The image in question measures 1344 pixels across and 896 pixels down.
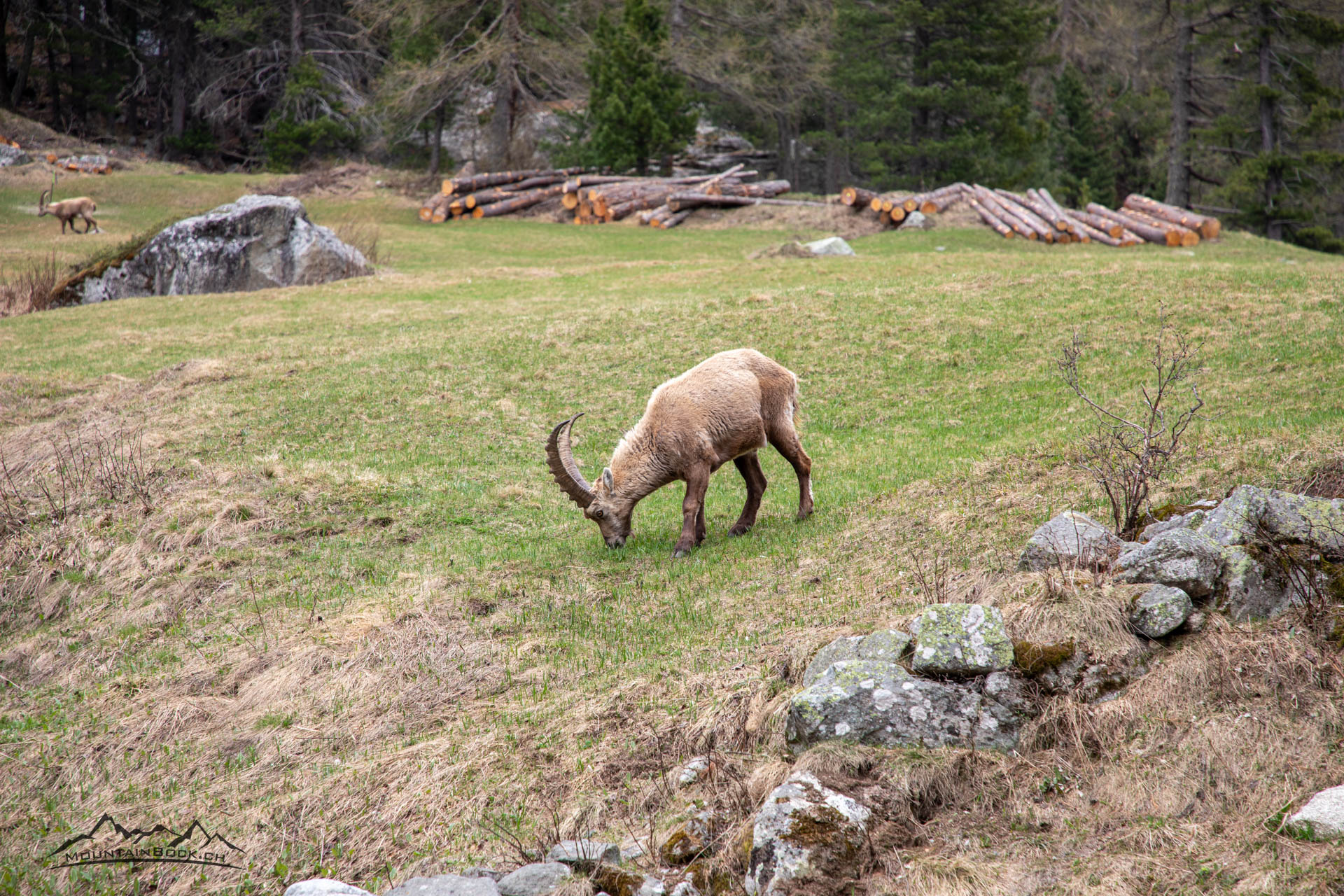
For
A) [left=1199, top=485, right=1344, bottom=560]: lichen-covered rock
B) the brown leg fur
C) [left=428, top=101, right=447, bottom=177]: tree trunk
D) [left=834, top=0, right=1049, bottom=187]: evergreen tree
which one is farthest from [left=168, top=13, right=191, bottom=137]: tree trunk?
[left=1199, top=485, right=1344, bottom=560]: lichen-covered rock

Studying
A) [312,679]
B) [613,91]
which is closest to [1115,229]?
[613,91]

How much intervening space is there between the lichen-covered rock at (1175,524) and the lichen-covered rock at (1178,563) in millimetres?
311

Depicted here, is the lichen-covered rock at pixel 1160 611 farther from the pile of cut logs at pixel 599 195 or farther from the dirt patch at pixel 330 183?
the dirt patch at pixel 330 183

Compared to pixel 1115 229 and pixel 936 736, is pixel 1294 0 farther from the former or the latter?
pixel 936 736

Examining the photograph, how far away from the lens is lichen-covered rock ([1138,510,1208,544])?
23.7 feet

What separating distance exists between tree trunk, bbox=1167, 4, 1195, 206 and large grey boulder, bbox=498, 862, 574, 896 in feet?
137

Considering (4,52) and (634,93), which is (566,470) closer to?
(634,93)

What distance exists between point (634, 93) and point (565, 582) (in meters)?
35.3

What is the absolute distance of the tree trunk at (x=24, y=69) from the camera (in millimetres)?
51822

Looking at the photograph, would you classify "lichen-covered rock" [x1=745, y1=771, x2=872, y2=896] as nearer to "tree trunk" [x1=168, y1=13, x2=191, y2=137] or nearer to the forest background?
the forest background

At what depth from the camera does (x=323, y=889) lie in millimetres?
5543

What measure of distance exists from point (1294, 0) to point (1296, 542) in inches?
1515

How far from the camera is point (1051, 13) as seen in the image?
45.3 metres

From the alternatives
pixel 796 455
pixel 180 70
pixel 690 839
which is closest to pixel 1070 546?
pixel 690 839
